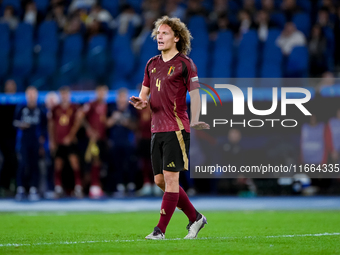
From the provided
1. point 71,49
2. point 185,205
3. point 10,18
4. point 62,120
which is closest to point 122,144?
point 62,120

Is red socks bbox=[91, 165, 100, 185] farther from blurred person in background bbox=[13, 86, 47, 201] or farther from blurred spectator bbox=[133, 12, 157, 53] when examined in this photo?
blurred spectator bbox=[133, 12, 157, 53]

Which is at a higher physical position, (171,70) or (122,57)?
(122,57)

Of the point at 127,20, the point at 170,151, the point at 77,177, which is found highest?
the point at 127,20

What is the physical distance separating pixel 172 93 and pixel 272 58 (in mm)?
8926

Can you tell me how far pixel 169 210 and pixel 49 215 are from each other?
14.3 ft


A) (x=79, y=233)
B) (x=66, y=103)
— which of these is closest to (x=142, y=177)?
(x=66, y=103)

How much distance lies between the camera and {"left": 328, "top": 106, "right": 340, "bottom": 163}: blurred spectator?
12156 millimetres

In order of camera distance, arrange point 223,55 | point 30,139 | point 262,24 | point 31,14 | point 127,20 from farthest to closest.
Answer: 1. point 31,14
2. point 127,20
3. point 262,24
4. point 223,55
5. point 30,139

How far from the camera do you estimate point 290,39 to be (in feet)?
46.7

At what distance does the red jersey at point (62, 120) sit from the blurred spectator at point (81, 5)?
15.8 feet

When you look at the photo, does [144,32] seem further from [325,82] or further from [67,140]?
[325,82]

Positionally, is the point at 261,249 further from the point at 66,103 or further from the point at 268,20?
the point at 268,20

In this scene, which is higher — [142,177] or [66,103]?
[66,103]

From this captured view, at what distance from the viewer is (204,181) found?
1318cm
